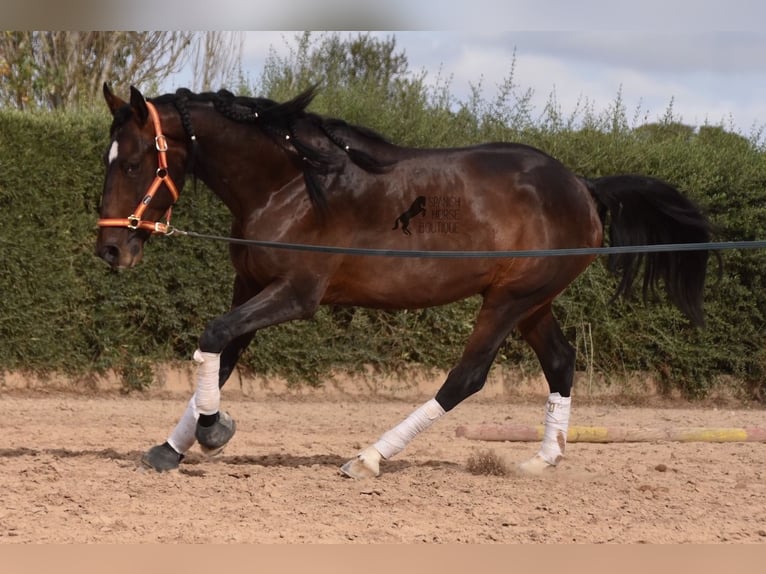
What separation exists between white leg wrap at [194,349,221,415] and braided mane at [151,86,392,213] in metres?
0.94

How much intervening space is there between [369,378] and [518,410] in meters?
1.36

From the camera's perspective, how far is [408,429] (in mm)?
5484

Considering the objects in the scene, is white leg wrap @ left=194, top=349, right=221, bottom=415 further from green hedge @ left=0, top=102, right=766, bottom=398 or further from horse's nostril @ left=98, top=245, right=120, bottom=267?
green hedge @ left=0, top=102, right=766, bottom=398

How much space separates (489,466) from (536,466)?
260mm

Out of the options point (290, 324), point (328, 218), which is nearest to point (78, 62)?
point (290, 324)

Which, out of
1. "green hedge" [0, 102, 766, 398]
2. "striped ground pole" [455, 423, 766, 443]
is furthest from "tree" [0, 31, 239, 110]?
"striped ground pole" [455, 423, 766, 443]

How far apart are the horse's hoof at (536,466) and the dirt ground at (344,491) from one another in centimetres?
4

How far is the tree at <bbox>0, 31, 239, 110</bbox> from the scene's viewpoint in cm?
1440

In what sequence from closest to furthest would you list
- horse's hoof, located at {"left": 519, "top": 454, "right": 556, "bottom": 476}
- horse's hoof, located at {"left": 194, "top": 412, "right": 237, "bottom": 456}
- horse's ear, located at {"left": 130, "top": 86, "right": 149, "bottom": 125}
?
1. horse's ear, located at {"left": 130, "top": 86, "right": 149, "bottom": 125}
2. horse's hoof, located at {"left": 194, "top": 412, "right": 237, "bottom": 456}
3. horse's hoof, located at {"left": 519, "top": 454, "right": 556, "bottom": 476}

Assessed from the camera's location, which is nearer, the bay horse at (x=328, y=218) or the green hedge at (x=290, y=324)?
the bay horse at (x=328, y=218)

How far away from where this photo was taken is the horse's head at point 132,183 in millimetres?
5199

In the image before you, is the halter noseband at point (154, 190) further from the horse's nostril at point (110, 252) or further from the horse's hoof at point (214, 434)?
the horse's hoof at point (214, 434)

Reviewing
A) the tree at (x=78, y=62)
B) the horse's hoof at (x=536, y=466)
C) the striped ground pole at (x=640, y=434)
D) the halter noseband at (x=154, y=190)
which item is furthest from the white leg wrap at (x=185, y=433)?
the tree at (x=78, y=62)

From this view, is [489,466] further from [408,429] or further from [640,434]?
[640,434]
